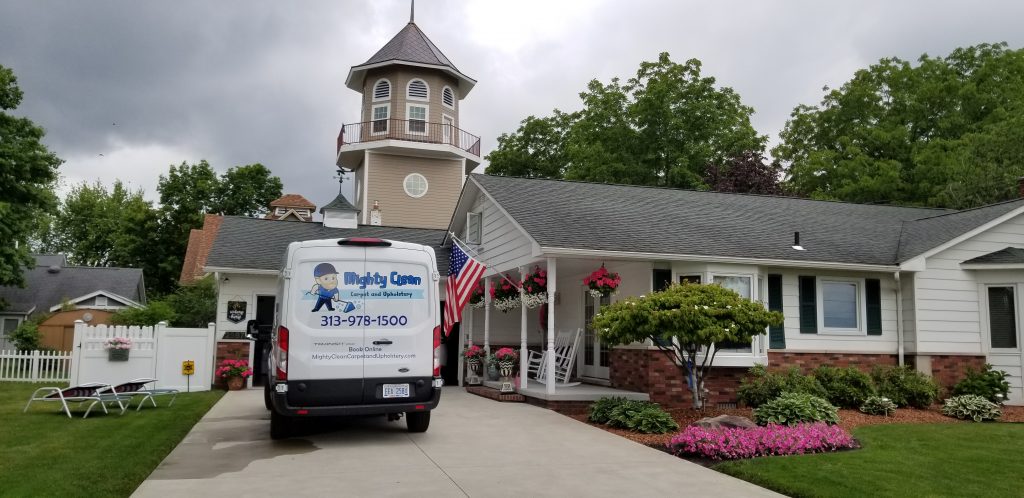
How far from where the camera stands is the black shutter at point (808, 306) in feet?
47.4

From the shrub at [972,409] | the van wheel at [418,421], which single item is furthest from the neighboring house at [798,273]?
the van wheel at [418,421]

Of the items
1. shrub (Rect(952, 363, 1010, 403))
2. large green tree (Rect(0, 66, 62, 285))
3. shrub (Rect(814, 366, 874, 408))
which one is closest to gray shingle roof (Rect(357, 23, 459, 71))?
large green tree (Rect(0, 66, 62, 285))

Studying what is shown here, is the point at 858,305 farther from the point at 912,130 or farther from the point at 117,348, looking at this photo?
the point at 912,130

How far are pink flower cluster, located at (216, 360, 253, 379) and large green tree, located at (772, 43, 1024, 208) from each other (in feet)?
74.5

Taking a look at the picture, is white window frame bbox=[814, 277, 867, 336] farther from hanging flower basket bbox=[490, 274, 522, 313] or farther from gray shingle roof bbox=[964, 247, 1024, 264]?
hanging flower basket bbox=[490, 274, 522, 313]

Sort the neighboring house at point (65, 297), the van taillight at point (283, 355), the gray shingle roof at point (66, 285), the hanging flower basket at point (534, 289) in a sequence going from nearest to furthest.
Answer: the van taillight at point (283, 355) < the hanging flower basket at point (534, 289) < the neighboring house at point (65, 297) < the gray shingle roof at point (66, 285)

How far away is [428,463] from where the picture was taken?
7805 millimetres

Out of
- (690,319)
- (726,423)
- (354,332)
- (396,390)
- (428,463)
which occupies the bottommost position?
(428,463)

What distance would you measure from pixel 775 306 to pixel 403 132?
16.2 m

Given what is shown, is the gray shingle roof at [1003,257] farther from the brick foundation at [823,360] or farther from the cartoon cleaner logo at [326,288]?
the cartoon cleaner logo at [326,288]

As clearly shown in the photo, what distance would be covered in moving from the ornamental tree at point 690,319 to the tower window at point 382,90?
18.0m

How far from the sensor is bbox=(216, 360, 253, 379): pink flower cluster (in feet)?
55.1

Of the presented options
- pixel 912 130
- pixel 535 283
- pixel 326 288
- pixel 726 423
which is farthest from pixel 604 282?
pixel 912 130

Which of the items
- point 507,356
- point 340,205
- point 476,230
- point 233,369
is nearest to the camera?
point 507,356
